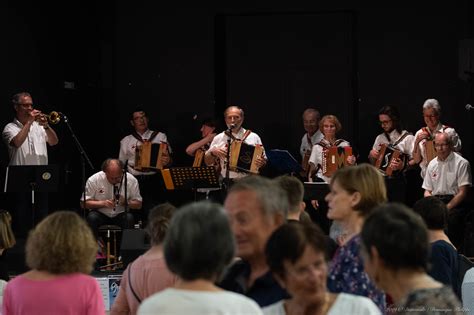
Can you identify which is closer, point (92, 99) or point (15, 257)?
point (15, 257)

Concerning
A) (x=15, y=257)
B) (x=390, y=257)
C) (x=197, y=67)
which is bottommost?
(x=15, y=257)

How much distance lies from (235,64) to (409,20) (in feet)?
9.08

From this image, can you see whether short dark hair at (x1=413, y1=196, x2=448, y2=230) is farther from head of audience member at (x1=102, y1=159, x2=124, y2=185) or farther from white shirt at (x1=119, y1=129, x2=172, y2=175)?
white shirt at (x1=119, y1=129, x2=172, y2=175)

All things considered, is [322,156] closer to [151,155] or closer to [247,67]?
[151,155]

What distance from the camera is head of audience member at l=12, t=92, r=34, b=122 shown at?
12969mm

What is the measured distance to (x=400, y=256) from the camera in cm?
334

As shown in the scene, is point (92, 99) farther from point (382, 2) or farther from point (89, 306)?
point (89, 306)

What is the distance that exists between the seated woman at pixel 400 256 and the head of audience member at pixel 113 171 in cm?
997

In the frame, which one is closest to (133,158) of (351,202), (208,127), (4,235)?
(208,127)

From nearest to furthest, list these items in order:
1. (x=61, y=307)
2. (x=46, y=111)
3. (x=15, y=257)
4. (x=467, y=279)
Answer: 1. (x=61, y=307)
2. (x=467, y=279)
3. (x=15, y=257)
4. (x=46, y=111)

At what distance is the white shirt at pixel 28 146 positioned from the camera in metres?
13.1

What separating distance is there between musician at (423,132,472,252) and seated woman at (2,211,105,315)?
28.7ft

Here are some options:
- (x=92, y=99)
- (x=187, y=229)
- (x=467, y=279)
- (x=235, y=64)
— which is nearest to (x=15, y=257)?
(x=92, y=99)

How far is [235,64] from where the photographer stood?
15.9 meters
